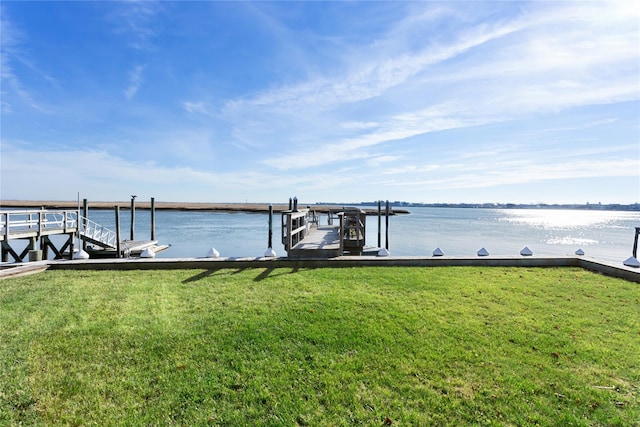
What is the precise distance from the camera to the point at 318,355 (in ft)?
11.8

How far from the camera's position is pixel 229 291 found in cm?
578

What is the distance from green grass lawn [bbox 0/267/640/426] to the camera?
2771 mm

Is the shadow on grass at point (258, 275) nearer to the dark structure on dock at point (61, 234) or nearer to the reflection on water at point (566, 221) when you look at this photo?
the dark structure on dock at point (61, 234)

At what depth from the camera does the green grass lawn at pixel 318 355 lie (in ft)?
9.09

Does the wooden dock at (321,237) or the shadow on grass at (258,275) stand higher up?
the wooden dock at (321,237)

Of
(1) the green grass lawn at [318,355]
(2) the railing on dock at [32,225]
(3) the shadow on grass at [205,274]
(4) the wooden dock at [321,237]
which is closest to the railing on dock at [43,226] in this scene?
(2) the railing on dock at [32,225]

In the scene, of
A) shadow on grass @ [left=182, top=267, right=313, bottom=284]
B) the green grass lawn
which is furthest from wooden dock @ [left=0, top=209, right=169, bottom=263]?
the green grass lawn

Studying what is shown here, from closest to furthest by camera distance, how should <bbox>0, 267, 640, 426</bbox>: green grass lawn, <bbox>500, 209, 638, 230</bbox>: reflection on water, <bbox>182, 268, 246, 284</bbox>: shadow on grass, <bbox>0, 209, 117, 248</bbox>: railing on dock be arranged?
<bbox>0, 267, 640, 426</bbox>: green grass lawn < <bbox>182, 268, 246, 284</bbox>: shadow on grass < <bbox>0, 209, 117, 248</bbox>: railing on dock < <bbox>500, 209, 638, 230</bbox>: reflection on water

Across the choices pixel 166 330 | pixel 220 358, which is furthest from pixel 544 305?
pixel 166 330

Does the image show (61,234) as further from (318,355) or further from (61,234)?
(318,355)

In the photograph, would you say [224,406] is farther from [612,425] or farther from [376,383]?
[612,425]

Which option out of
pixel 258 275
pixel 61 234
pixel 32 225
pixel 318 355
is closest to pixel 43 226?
pixel 32 225

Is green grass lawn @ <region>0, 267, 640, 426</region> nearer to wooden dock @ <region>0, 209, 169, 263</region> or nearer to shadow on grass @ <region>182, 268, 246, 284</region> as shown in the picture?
shadow on grass @ <region>182, 268, 246, 284</region>

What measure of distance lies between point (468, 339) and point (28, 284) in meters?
7.67
